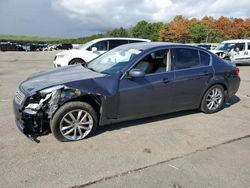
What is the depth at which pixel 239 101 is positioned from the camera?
279 inches

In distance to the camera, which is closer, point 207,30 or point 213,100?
point 213,100

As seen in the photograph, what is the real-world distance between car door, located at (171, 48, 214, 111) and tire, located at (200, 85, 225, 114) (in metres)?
0.17

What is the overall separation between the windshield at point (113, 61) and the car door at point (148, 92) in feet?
0.82

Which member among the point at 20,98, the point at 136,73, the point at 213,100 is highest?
the point at 136,73

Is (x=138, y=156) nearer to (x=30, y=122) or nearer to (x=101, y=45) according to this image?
(x=30, y=122)

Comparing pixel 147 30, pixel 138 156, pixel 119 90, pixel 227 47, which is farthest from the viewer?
pixel 147 30

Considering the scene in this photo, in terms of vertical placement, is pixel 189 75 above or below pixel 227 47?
below

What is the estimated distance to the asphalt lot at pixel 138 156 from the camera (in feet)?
10.6

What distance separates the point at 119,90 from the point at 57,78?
1044mm

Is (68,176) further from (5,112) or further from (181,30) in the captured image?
(181,30)

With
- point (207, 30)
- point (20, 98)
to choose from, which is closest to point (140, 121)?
point (20, 98)

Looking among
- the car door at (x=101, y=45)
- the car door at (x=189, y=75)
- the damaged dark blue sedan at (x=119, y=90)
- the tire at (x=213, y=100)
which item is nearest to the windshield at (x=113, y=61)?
the damaged dark blue sedan at (x=119, y=90)

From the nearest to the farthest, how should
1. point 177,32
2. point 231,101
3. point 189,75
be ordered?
point 189,75 < point 231,101 < point 177,32

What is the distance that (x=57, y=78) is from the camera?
445 cm
